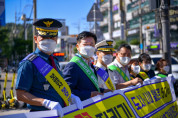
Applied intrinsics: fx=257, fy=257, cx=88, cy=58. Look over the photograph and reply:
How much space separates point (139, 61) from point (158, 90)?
4.23 ft

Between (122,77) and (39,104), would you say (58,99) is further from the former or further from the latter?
(122,77)

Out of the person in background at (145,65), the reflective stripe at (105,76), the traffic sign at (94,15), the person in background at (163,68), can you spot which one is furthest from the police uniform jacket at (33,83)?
the traffic sign at (94,15)

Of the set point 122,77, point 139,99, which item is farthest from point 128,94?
point 122,77

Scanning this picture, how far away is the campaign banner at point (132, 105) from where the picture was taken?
8.30 feet

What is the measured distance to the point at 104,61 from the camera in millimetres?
4078

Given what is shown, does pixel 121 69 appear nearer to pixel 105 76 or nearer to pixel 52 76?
pixel 105 76

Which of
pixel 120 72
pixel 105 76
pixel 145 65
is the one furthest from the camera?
pixel 145 65

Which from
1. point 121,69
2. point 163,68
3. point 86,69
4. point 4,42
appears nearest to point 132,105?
point 86,69

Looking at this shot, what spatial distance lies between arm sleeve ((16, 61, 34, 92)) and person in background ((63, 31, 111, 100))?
716mm

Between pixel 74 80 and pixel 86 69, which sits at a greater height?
pixel 86 69

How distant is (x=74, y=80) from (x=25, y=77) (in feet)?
2.65

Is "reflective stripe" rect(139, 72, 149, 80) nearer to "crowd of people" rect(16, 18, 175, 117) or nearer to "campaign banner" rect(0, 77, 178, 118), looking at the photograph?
"campaign banner" rect(0, 77, 178, 118)

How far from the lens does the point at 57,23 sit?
2703 mm

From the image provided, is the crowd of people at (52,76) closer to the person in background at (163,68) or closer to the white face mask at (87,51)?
the white face mask at (87,51)
